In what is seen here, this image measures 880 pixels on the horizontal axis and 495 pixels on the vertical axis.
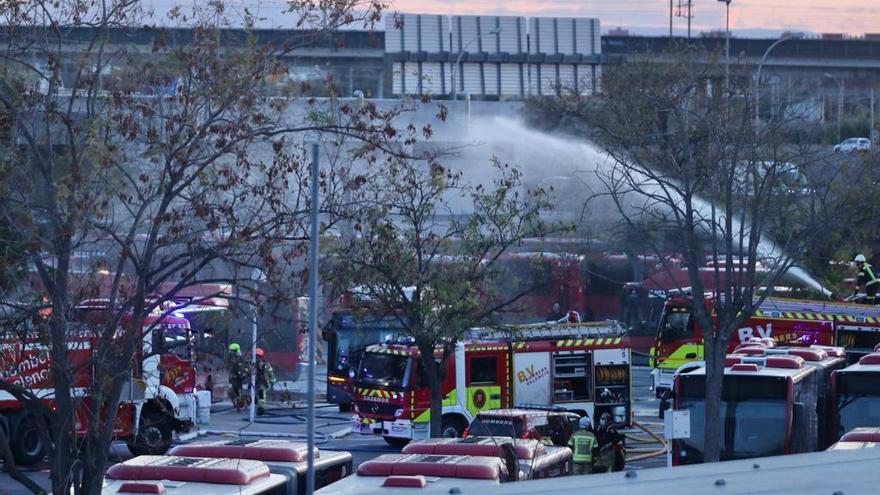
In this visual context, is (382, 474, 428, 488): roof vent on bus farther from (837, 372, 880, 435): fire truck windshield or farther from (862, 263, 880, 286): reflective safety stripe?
(862, 263, 880, 286): reflective safety stripe

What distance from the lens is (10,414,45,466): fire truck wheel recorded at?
22062 millimetres

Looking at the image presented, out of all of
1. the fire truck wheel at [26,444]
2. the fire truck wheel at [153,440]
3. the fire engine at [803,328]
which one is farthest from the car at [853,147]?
the fire truck wheel at [26,444]

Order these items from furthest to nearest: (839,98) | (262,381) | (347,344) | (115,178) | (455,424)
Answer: (839,98), (347,344), (262,381), (455,424), (115,178)

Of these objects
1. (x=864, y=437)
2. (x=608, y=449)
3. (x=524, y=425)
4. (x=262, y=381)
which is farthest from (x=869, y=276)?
(x=864, y=437)

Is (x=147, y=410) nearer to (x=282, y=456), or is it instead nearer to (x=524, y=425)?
(x=524, y=425)

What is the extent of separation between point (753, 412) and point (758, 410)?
0.08 m

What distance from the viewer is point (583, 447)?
1797cm

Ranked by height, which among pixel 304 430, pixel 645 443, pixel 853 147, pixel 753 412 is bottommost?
pixel 645 443

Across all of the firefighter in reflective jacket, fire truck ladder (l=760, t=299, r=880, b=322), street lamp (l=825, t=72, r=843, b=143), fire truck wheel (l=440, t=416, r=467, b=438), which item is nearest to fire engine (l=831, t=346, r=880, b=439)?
the firefighter in reflective jacket

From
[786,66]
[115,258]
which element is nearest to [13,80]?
[115,258]

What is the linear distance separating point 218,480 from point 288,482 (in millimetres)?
1051

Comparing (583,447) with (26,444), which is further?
(26,444)

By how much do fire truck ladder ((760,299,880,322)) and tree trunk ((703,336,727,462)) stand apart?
12113 mm

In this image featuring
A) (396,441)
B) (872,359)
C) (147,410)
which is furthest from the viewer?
(396,441)
